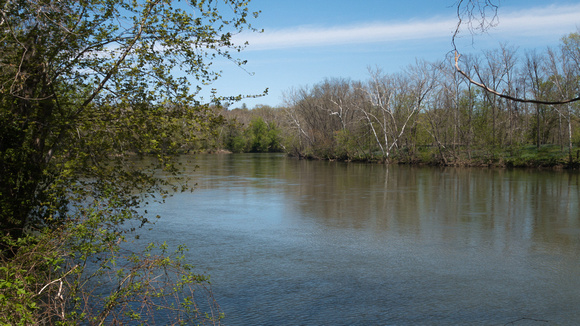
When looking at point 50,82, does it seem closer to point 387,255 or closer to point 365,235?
point 387,255

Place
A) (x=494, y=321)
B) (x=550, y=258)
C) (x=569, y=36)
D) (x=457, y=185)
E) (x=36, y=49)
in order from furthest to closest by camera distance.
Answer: (x=569, y=36) < (x=457, y=185) < (x=550, y=258) < (x=36, y=49) < (x=494, y=321)

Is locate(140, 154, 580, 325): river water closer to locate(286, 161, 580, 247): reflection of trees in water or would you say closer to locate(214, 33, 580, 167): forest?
locate(286, 161, 580, 247): reflection of trees in water

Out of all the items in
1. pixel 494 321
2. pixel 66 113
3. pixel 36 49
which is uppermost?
pixel 36 49

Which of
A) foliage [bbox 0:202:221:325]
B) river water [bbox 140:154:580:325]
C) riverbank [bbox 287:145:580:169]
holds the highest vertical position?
riverbank [bbox 287:145:580:169]

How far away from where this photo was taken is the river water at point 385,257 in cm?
714

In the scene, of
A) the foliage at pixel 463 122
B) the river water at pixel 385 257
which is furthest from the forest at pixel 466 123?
the river water at pixel 385 257

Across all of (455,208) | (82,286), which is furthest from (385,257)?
(455,208)

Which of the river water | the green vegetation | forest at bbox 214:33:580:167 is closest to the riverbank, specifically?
forest at bbox 214:33:580:167

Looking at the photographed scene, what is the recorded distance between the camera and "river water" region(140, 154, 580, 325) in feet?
23.4

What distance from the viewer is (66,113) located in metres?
8.01

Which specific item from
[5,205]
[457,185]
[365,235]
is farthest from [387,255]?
[457,185]

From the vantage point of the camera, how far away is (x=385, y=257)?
10.0 metres

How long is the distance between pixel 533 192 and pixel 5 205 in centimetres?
2025

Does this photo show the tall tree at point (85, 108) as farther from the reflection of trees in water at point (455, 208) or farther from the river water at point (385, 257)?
the reflection of trees in water at point (455, 208)
